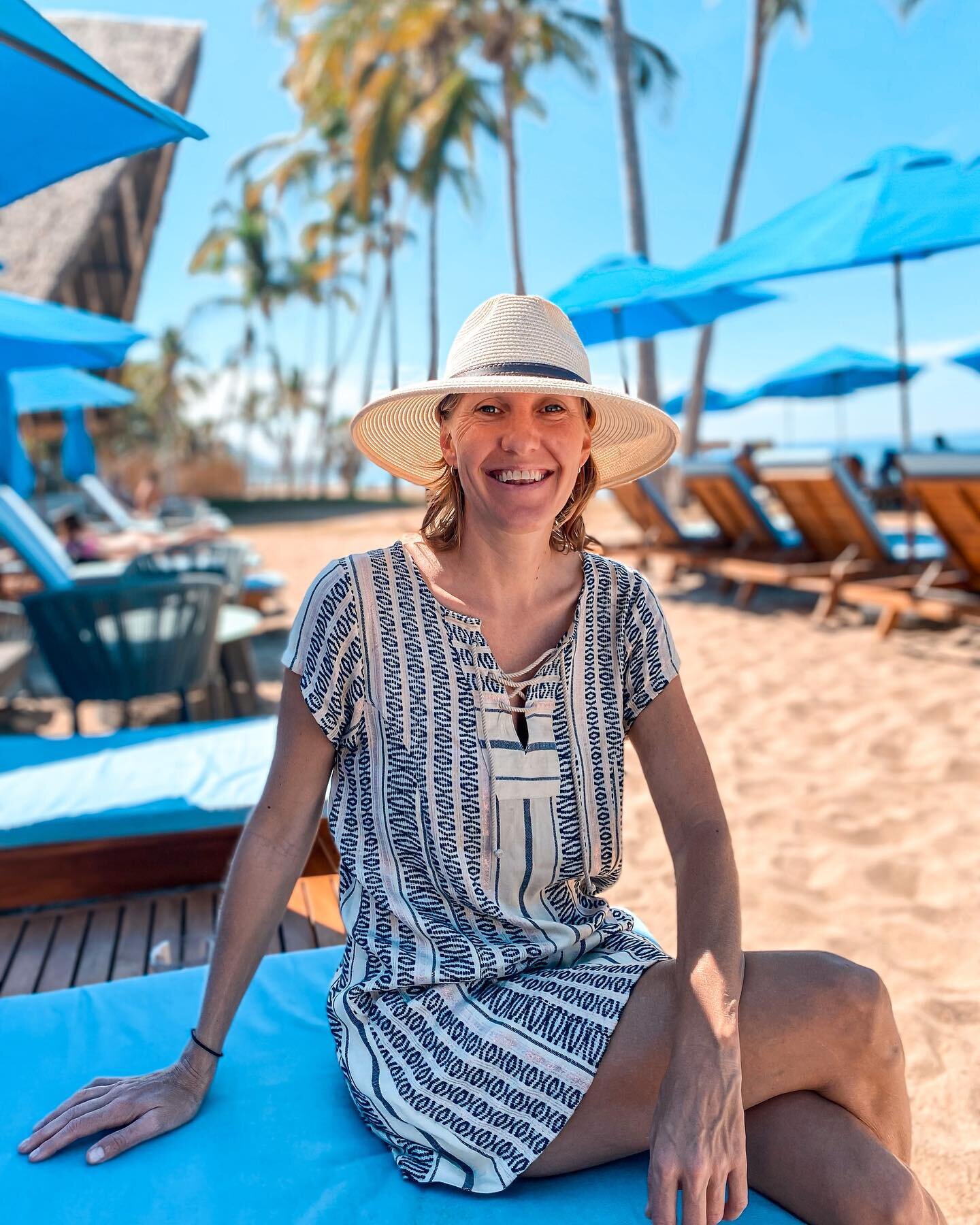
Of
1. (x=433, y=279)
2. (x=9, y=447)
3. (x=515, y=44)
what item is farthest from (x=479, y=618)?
(x=433, y=279)

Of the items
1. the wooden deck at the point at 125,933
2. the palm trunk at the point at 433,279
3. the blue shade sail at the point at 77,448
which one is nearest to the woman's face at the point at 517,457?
the wooden deck at the point at 125,933

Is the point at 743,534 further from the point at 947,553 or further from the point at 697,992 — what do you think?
the point at 697,992

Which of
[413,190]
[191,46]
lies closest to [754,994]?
[191,46]

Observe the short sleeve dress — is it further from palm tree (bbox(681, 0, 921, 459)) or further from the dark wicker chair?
palm tree (bbox(681, 0, 921, 459))

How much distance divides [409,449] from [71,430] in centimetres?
933

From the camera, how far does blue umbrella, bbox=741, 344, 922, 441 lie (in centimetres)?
1293

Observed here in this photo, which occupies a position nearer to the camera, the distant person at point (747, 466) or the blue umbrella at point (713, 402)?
the distant person at point (747, 466)

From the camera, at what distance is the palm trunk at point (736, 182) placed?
50.7 ft

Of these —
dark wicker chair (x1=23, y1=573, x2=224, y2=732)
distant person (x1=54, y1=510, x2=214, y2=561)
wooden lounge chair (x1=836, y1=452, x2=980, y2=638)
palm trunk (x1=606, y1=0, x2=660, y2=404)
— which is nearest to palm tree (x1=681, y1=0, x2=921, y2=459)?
palm trunk (x1=606, y1=0, x2=660, y2=404)

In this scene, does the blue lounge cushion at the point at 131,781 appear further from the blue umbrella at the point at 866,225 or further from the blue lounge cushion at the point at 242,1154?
the blue umbrella at the point at 866,225

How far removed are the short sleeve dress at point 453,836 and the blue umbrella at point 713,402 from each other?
15.4m

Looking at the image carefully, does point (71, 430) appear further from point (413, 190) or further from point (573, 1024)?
point (413, 190)

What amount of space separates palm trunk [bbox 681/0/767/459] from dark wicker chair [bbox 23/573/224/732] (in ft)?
41.1

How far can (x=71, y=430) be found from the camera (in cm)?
1002
